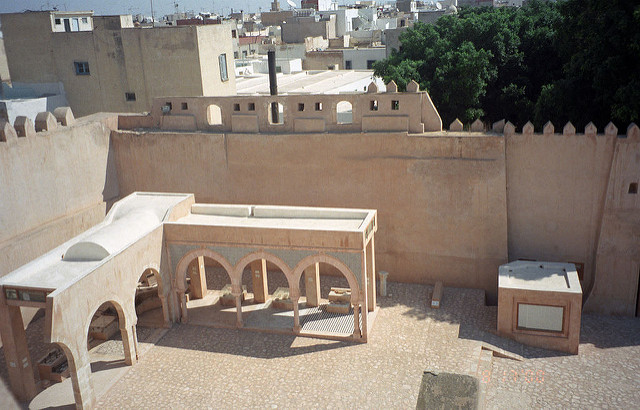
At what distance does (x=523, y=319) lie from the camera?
14.3 meters

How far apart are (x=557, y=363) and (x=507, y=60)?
1324 centimetres

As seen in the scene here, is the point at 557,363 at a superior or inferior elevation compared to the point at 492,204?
inferior

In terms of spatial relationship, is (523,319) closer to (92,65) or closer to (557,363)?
(557,363)

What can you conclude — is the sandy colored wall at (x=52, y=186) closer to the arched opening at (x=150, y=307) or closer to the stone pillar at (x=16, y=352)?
the arched opening at (x=150, y=307)

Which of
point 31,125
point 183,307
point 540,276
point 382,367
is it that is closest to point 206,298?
point 183,307

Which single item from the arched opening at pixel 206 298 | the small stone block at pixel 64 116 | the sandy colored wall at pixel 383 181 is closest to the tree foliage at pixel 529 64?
the sandy colored wall at pixel 383 181

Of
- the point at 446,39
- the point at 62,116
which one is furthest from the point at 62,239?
the point at 446,39

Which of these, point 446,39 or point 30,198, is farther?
point 446,39

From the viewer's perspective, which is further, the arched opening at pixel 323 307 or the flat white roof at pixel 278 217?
the arched opening at pixel 323 307

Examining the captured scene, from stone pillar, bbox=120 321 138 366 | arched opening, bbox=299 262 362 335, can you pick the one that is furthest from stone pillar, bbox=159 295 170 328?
arched opening, bbox=299 262 362 335

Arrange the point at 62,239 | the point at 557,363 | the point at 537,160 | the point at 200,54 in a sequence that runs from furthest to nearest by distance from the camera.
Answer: the point at 200,54 → the point at 62,239 → the point at 537,160 → the point at 557,363

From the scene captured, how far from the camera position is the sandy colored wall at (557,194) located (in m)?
15.2

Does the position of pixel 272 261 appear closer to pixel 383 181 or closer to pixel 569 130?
pixel 383 181

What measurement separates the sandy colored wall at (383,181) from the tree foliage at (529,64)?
9.62 feet
